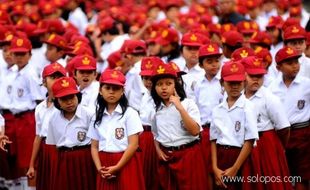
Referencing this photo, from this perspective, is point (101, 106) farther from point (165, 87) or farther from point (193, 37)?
point (193, 37)

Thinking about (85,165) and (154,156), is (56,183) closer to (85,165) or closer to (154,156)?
(85,165)

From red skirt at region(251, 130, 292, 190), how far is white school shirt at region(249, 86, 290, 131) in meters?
0.10

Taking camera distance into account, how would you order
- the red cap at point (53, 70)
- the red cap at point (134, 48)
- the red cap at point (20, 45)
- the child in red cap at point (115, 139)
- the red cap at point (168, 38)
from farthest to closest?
the red cap at point (168, 38), the red cap at point (134, 48), the red cap at point (20, 45), the red cap at point (53, 70), the child in red cap at point (115, 139)

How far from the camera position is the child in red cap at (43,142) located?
9086 mm

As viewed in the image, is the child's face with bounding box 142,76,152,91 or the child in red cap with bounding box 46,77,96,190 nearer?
the child in red cap with bounding box 46,77,96,190

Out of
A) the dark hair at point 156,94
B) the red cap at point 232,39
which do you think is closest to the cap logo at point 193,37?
the red cap at point 232,39

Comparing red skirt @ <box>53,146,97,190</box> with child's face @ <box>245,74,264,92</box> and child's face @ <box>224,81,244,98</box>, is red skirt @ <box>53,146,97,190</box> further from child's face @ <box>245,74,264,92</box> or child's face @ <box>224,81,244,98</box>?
child's face @ <box>245,74,264,92</box>

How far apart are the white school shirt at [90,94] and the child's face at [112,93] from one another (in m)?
0.92

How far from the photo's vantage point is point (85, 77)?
9516 millimetres

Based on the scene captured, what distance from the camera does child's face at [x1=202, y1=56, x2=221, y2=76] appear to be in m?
9.48

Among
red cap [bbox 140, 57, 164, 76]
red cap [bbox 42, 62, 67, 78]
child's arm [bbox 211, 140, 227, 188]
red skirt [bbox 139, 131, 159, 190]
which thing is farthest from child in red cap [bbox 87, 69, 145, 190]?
red skirt [bbox 139, 131, 159, 190]

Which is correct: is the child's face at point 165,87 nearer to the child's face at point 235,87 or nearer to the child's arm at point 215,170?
the child's face at point 235,87

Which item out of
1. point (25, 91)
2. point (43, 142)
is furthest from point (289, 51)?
point (25, 91)

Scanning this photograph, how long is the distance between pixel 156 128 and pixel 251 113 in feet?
3.24
